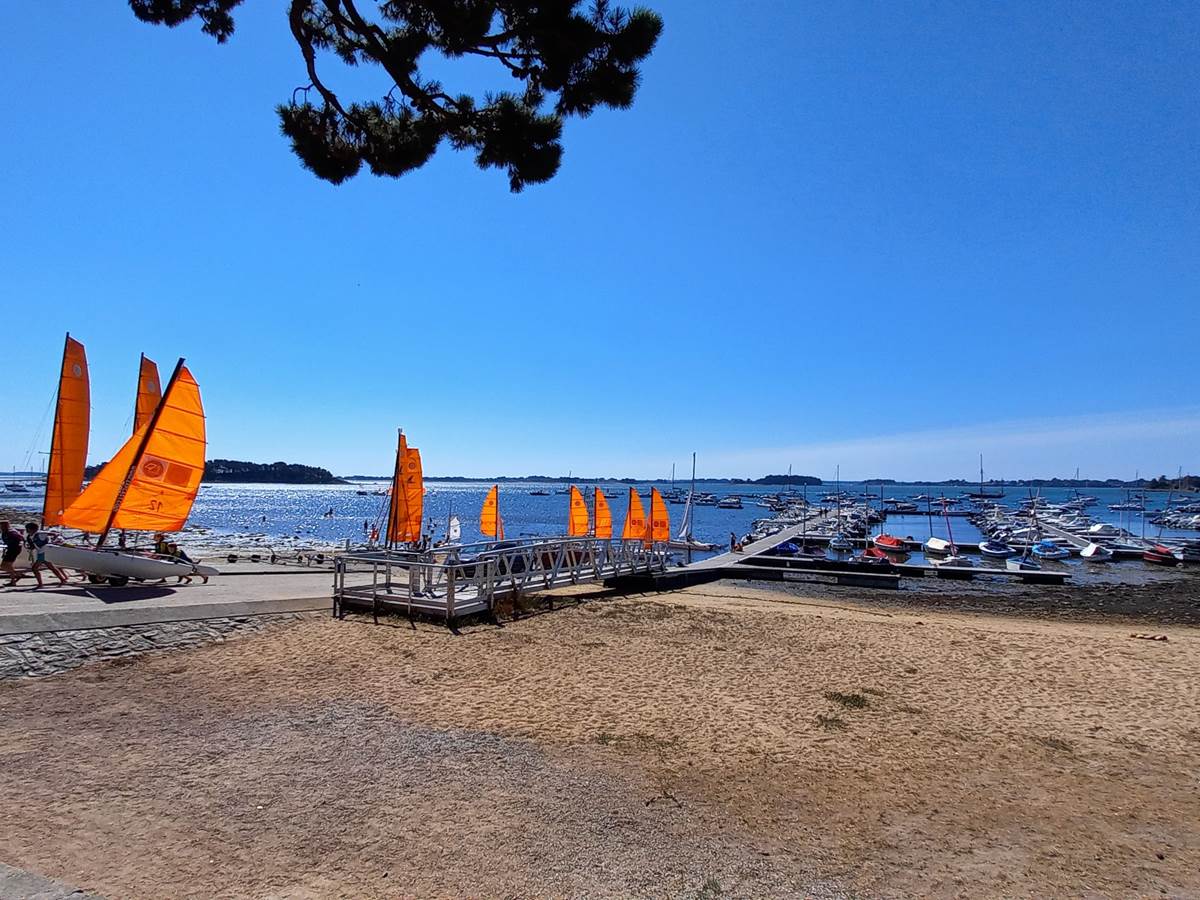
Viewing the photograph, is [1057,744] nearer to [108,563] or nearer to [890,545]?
[108,563]

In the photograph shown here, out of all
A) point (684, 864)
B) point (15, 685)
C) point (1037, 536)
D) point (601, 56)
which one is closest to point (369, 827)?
point (684, 864)

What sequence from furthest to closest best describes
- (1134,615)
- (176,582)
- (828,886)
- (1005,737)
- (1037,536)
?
1. (1037,536)
2. (1134,615)
3. (176,582)
4. (1005,737)
5. (828,886)

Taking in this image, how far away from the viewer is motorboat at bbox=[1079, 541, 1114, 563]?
4242 centimetres

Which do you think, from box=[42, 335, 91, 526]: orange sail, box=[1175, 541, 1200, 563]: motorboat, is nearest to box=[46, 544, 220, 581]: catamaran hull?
box=[42, 335, 91, 526]: orange sail

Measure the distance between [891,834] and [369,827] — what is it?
166 inches

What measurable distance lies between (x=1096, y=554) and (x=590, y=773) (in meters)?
48.8

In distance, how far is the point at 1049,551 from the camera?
149 ft

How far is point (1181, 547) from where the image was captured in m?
43.2

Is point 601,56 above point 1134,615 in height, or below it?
above

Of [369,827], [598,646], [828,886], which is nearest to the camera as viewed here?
[828,886]

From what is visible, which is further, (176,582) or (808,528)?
(808,528)

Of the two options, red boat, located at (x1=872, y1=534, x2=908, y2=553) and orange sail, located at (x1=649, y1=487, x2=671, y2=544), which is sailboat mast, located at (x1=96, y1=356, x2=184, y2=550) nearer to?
orange sail, located at (x1=649, y1=487, x2=671, y2=544)

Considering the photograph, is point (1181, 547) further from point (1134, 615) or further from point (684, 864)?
point (684, 864)

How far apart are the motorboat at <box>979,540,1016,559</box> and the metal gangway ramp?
3359 cm
